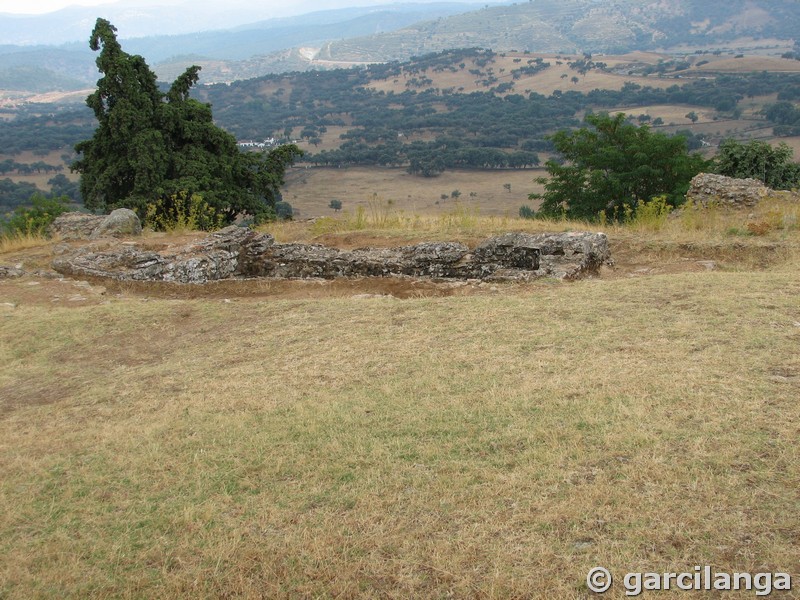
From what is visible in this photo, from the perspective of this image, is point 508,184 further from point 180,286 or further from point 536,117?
point 180,286

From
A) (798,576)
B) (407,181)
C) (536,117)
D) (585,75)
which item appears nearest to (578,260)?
(798,576)

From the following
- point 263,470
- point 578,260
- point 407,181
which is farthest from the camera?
point 407,181

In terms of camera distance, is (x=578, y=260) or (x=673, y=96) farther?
(x=673, y=96)

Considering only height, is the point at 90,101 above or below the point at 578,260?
above

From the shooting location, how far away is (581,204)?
23.2 m

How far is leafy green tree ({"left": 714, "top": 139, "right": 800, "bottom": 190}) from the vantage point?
20.6m

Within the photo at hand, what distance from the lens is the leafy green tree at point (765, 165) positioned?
810 inches

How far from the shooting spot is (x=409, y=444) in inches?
189

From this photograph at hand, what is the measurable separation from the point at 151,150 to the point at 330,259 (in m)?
11.4

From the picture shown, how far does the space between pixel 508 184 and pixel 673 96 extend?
190 feet

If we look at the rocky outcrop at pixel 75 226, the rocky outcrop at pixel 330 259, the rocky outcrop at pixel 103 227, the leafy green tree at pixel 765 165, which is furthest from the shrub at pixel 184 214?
the leafy green tree at pixel 765 165

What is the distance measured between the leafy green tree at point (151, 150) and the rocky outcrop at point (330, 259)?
285 inches

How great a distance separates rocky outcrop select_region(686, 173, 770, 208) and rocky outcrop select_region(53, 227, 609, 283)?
557 cm

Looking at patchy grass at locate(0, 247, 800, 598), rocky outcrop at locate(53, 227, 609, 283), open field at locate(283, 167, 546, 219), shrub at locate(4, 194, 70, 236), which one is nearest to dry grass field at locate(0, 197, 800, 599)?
patchy grass at locate(0, 247, 800, 598)
